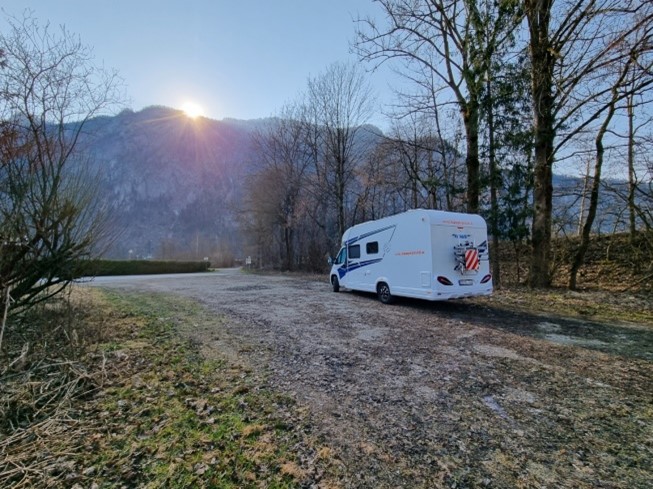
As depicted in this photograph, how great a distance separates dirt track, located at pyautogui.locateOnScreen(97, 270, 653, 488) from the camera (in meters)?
2.46

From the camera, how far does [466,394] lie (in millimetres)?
3629

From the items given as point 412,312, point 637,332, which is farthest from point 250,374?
point 637,332

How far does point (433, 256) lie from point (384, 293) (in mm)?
2370

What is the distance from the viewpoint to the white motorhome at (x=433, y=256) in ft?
26.6

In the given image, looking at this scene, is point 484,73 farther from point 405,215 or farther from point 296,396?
point 296,396

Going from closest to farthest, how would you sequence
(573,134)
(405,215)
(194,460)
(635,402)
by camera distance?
(194,460) < (635,402) < (405,215) < (573,134)

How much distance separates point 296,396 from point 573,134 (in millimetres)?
12680

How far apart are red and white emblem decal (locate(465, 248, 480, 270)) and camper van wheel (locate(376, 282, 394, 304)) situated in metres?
2.39

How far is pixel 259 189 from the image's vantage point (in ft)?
90.9

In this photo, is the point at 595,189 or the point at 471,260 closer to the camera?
the point at 471,260

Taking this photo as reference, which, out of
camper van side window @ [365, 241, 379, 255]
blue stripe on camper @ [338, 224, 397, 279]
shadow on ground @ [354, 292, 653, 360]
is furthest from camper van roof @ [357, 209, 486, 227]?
shadow on ground @ [354, 292, 653, 360]

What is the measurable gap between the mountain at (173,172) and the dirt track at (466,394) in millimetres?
79193

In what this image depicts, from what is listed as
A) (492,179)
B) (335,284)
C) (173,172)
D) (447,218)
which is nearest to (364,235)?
(335,284)

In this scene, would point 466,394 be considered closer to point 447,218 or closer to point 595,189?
point 447,218
